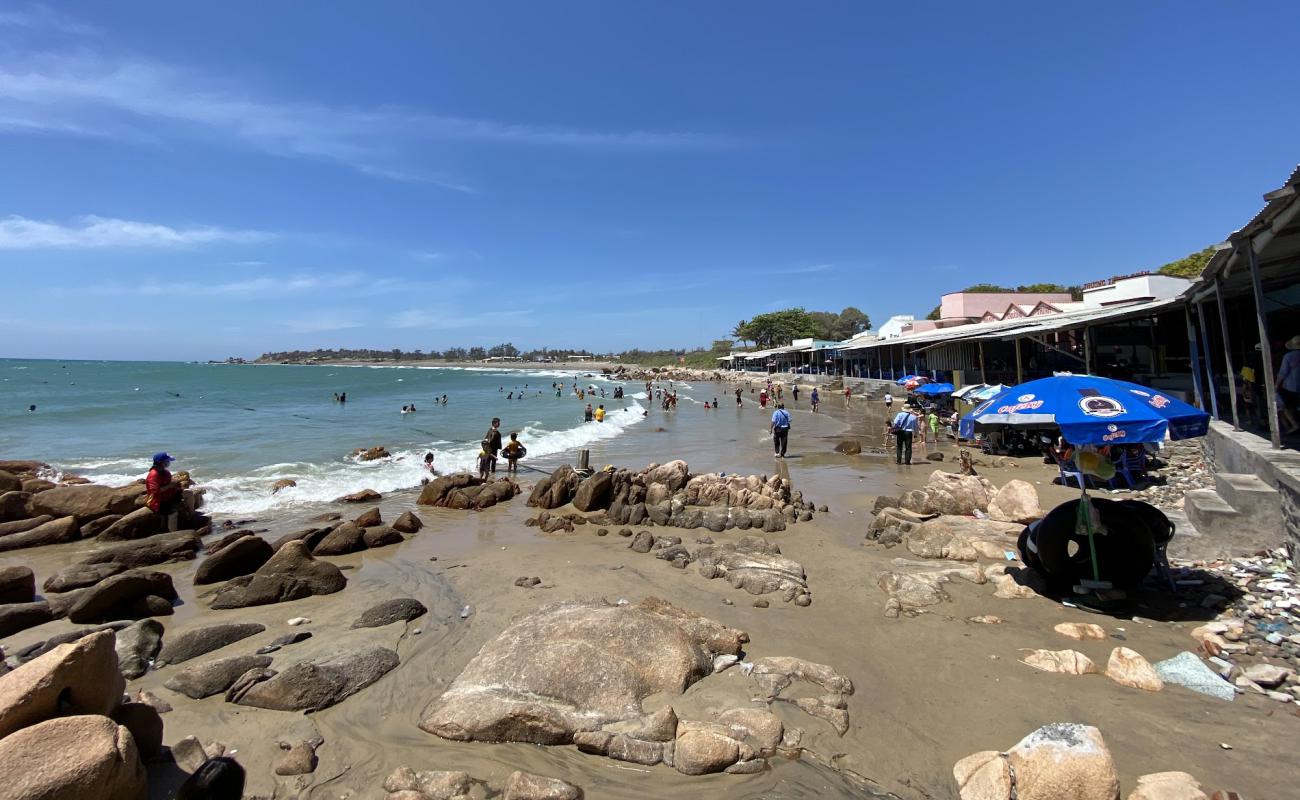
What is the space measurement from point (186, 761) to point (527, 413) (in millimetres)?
37643

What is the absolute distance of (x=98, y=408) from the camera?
142ft

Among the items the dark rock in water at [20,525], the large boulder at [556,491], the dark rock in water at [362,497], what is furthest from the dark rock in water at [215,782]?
the dark rock in water at [20,525]

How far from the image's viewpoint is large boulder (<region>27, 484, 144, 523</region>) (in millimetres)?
11930

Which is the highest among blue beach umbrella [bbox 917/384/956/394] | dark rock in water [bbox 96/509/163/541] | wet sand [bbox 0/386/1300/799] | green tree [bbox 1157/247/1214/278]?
green tree [bbox 1157/247/1214/278]

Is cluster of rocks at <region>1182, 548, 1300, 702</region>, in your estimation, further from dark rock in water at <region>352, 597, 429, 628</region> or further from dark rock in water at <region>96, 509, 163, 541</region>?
dark rock in water at <region>96, 509, 163, 541</region>

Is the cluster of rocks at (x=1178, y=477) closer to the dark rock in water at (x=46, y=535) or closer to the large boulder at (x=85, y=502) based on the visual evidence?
the large boulder at (x=85, y=502)

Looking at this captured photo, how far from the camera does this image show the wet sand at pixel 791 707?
3926 millimetres

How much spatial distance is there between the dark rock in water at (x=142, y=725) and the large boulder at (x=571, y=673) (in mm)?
1829

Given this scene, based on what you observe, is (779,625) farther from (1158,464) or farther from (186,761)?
(1158,464)

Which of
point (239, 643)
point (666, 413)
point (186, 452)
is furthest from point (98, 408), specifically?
point (239, 643)

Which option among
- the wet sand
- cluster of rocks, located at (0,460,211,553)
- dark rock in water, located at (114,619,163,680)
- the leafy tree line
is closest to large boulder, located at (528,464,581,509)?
the wet sand

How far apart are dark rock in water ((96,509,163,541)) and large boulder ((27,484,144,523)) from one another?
101 centimetres

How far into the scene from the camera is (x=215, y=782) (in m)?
3.78

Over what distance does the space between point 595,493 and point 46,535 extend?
10.6 meters
